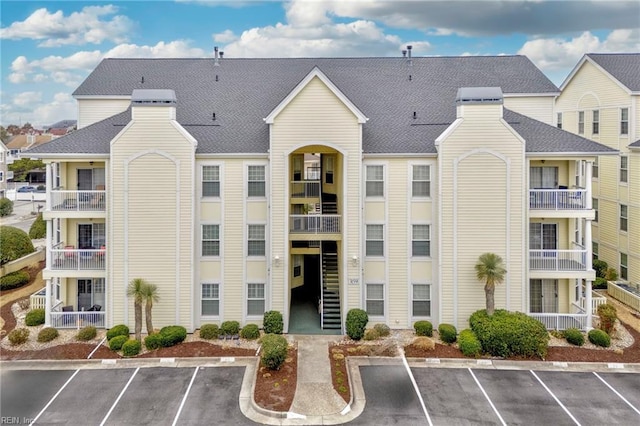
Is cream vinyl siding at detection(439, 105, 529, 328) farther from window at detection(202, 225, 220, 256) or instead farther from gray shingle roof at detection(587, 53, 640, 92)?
gray shingle roof at detection(587, 53, 640, 92)

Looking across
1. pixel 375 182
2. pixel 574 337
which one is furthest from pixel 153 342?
pixel 574 337

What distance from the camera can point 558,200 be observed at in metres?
22.7

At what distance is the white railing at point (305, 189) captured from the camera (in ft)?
85.5

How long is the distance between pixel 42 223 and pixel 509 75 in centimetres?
3841

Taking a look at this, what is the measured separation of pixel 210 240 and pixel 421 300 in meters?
10.7

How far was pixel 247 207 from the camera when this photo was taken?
74.9 feet

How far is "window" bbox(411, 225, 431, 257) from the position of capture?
74.8ft

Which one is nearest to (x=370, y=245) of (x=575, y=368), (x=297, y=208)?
(x=297, y=208)

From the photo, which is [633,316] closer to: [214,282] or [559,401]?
[559,401]

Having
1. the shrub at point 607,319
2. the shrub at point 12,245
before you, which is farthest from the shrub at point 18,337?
the shrub at point 607,319

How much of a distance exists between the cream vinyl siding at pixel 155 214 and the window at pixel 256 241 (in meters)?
2.77

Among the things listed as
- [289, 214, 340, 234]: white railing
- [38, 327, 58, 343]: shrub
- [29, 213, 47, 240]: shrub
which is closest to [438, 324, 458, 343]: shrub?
[289, 214, 340, 234]: white railing

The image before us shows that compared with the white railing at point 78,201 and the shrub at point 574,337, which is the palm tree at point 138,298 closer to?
the white railing at point 78,201

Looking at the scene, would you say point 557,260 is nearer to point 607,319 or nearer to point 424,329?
point 607,319
